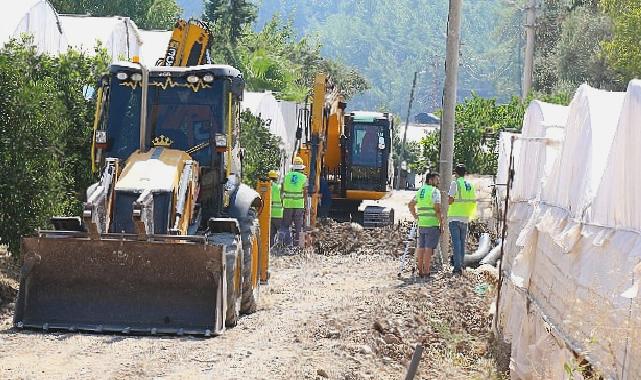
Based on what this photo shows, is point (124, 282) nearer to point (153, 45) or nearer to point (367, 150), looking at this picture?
point (367, 150)

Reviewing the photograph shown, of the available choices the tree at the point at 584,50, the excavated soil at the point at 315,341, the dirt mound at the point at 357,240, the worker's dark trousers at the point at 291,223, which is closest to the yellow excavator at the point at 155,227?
the excavated soil at the point at 315,341

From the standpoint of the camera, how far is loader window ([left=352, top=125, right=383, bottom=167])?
96.4 ft

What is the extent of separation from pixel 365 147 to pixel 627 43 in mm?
21098

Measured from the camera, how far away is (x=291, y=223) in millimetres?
22656

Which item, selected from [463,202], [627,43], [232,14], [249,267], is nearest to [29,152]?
[249,267]

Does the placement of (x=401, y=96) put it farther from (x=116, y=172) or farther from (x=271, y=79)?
(x=116, y=172)

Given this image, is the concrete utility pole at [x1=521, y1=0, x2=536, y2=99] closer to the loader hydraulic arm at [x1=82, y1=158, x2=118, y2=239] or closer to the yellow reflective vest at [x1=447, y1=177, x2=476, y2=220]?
the yellow reflective vest at [x1=447, y1=177, x2=476, y2=220]

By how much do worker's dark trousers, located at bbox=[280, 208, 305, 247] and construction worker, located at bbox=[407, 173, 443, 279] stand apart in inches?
164

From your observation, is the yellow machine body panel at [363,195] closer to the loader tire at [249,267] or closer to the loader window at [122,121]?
the loader tire at [249,267]

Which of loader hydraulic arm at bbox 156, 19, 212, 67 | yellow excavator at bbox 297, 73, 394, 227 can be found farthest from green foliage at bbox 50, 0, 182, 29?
loader hydraulic arm at bbox 156, 19, 212, 67

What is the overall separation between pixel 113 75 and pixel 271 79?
126 ft

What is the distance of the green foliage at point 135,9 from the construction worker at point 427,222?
44.9 m

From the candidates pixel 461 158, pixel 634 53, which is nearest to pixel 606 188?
pixel 461 158

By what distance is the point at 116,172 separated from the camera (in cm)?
1330
